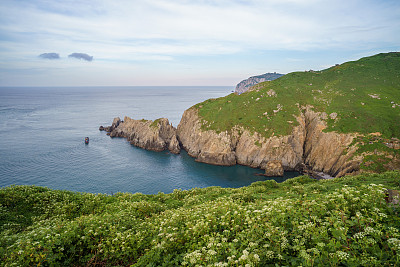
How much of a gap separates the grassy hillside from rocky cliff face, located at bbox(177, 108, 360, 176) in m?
3.16

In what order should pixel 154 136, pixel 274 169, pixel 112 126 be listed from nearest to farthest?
pixel 274 169 → pixel 154 136 → pixel 112 126

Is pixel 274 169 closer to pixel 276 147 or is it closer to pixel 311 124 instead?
pixel 276 147

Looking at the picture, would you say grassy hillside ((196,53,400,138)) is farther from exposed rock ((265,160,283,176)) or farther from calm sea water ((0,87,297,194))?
calm sea water ((0,87,297,194))

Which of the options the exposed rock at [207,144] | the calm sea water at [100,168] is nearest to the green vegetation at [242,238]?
the calm sea water at [100,168]

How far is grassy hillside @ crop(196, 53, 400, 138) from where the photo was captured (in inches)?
2633

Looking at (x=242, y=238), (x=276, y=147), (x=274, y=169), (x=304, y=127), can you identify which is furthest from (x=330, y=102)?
(x=242, y=238)

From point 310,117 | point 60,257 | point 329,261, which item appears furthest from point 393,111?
point 60,257

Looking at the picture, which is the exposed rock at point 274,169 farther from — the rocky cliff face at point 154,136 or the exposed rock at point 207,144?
the rocky cliff face at point 154,136

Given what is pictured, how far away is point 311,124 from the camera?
7350cm

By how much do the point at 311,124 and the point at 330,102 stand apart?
14.1 meters

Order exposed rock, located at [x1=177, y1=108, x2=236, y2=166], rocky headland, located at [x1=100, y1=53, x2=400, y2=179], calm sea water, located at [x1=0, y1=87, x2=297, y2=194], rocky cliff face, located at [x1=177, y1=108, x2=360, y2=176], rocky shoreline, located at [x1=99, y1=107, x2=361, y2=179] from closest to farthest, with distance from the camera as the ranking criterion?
calm sea water, located at [x1=0, y1=87, x2=297, y2=194]
rocky headland, located at [x1=100, y1=53, x2=400, y2=179]
rocky shoreline, located at [x1=99, y1=107, x2=361, y2=179]
rocky cliff face, located at [x1=177, y1=108, x2=360, y2=176]
exposed rock, located at [x1=177, y1=108, x2=236, y2=166]

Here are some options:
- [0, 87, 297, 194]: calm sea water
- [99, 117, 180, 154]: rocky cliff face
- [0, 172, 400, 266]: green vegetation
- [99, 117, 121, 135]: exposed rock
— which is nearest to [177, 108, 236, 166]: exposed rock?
[0, 87, 297, 194]: calm sea water

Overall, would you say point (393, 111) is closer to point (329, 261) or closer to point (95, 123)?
point (329, 261)

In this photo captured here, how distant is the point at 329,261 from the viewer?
5.47m
